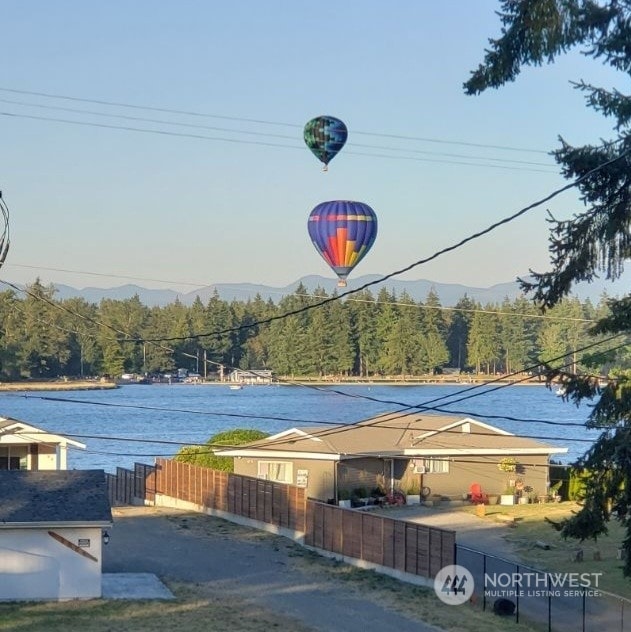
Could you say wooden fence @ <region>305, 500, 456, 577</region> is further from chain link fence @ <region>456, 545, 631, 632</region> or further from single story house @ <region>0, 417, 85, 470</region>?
single story house @ <region>0, 417, 85, 470</region>

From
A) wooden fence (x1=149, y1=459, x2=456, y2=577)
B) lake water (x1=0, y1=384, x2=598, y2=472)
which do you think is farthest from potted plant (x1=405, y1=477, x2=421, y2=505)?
lake water (x1=0, y1=384, x2=598, y2=472)

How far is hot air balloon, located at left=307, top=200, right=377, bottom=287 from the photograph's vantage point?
4344 centimetres

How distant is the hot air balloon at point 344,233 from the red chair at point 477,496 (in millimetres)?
10908

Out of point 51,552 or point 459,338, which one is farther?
point 459,338

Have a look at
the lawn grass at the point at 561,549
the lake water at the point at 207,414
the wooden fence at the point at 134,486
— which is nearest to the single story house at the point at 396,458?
the wooden fence at the point at 134,486

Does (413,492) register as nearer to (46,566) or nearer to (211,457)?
(211,457)

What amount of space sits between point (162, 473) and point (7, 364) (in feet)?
355

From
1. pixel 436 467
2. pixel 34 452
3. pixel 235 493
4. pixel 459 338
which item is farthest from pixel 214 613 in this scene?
pixel 459 338

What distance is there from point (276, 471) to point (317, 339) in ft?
369

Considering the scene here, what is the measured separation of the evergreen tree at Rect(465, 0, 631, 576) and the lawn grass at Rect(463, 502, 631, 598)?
18.1ft

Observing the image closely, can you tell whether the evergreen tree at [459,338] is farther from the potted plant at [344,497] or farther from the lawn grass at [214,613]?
the lawn grass at [214,613]

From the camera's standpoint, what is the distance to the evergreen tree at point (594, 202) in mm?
20031

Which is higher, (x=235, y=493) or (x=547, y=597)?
(x=235, y=493)

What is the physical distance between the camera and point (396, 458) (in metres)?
47.7
